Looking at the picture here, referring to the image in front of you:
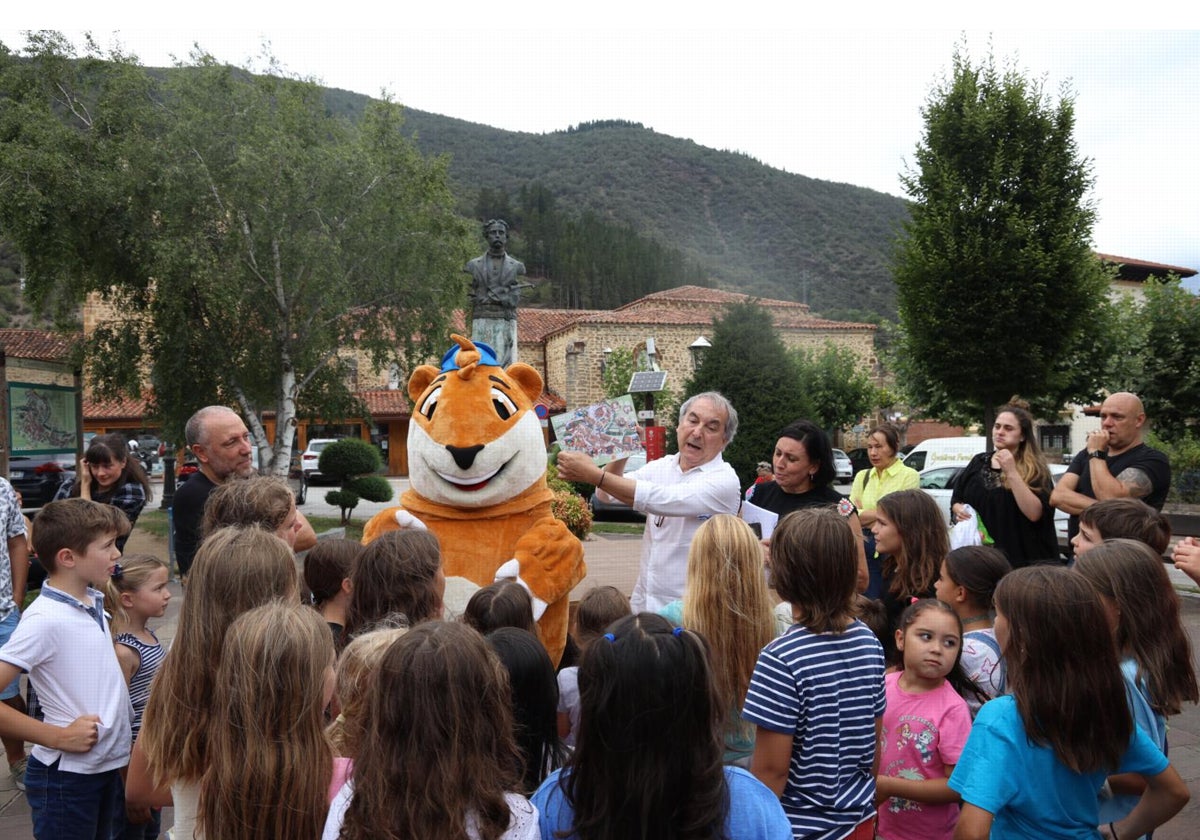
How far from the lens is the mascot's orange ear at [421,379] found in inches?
201

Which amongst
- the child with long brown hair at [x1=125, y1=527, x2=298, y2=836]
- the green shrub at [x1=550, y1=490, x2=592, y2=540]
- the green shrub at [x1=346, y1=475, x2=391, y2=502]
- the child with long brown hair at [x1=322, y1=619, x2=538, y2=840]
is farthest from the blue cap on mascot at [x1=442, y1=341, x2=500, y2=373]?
the green shrub at [x1=346, y1=475, x2=391, y2=502]

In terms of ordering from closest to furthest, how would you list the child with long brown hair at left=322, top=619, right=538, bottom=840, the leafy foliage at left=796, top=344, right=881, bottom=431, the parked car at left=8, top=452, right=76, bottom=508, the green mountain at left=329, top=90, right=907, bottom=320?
the child with long brown hair at left=322, top=619, right=538, bottom=840, the parked car at left=8, top=452, right=76, bottom=508, the leafy foliage at left=796, top=344, right=881, bottom=431, the green mountain at left=329, top=90, right=907, bottom=320

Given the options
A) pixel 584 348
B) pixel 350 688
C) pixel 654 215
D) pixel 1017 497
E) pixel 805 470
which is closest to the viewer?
pixel 350 688

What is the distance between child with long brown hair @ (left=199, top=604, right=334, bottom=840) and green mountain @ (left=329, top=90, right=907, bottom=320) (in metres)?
83.6

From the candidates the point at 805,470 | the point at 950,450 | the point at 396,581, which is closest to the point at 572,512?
the point at 950,450

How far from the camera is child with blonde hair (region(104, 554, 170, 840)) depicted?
3.17 m

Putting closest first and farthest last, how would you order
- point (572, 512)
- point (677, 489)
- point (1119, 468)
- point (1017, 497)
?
point (677, 489) < point (1017, 497) < point (1119, 468) < point (572, 512)

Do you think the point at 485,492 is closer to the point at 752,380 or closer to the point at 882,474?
the point at 882,474

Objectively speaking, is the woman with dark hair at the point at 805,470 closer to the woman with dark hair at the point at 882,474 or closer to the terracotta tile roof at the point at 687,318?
the woman with dark hair at the point at 882,474

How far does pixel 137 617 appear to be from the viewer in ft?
10.7

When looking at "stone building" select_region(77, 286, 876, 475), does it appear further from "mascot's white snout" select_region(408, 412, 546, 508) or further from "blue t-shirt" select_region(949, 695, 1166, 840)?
"blue t-shirt" select_region(949, 695, 1166, 840)

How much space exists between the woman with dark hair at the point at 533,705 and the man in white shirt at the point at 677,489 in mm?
1362

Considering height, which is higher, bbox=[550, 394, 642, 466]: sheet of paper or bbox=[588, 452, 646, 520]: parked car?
bbox=[550, 394, 642, 466]: sheet of paper

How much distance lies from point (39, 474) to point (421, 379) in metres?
10.8
